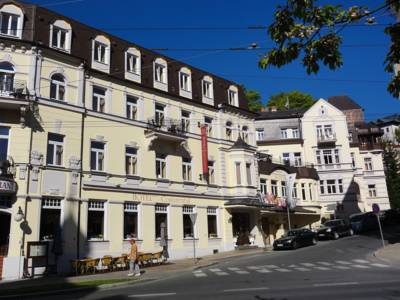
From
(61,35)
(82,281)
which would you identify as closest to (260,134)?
(61,35)

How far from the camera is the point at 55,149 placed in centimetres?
2302

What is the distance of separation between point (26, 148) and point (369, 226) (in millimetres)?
32465

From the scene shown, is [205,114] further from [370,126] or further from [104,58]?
[370,126]

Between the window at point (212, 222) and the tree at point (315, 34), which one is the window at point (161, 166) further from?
the tree at point (315, 34)

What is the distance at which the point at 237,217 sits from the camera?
3362 cm

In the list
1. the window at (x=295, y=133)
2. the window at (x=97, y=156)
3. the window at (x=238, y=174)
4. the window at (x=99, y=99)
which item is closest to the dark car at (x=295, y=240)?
the window at (x=238, y=174)

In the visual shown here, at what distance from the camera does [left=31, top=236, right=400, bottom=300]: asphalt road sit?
11492mm

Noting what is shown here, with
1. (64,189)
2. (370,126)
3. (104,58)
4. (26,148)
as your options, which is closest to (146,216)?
(64,189)

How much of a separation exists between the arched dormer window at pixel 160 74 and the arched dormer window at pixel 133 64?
1.55 metres

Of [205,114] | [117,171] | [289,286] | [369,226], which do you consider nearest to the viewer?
[289,286]

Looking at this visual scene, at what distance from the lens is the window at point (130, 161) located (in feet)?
87.6

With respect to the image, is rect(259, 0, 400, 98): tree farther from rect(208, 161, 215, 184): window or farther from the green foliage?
the green foliage

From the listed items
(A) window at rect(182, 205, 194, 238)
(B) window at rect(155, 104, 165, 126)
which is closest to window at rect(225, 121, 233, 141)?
(B) window at rect(155, 104, 165, 126)

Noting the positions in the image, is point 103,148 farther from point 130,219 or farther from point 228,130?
point 228,130
